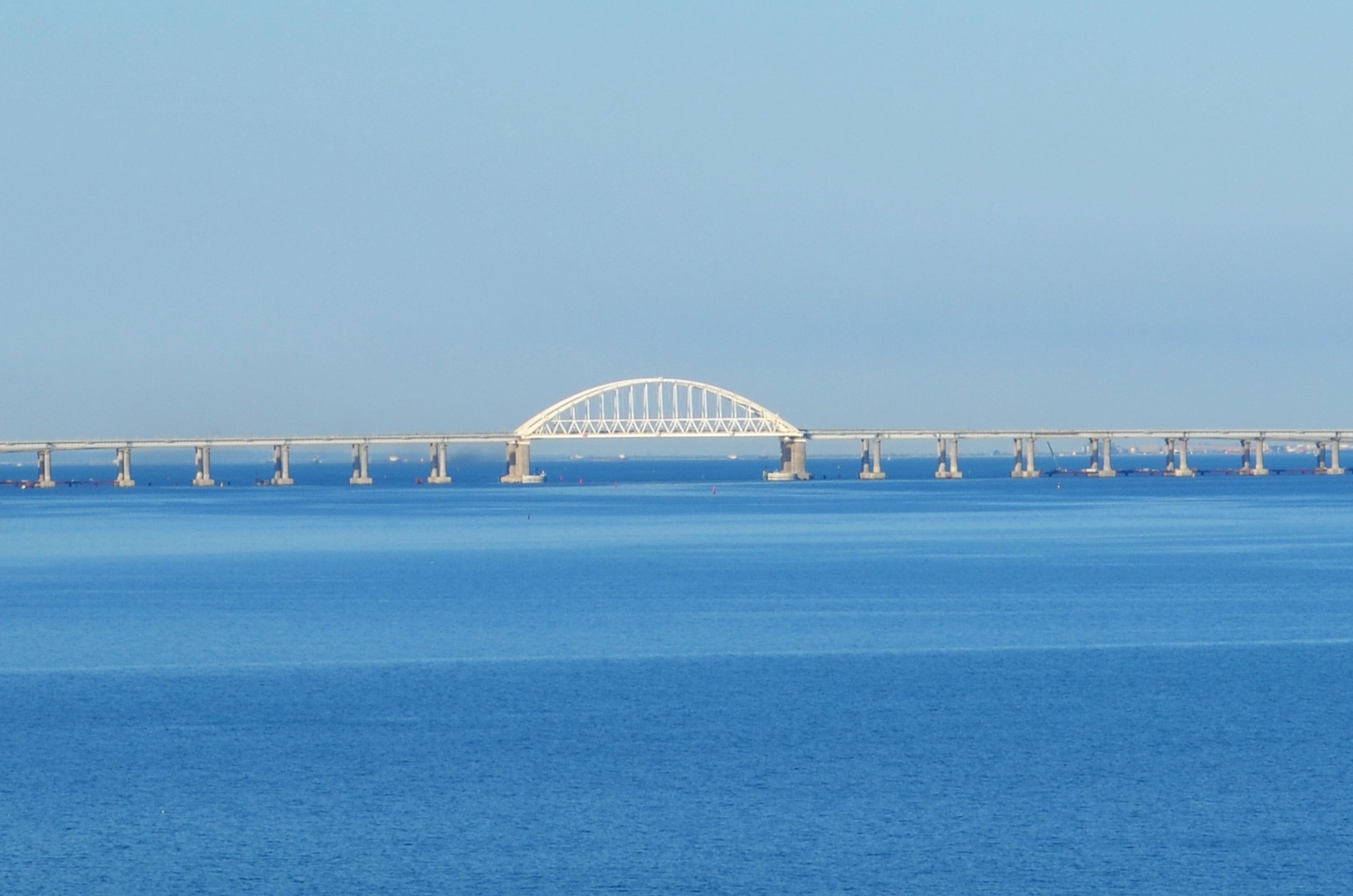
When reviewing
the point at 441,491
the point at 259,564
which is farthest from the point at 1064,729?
the point at 441,491

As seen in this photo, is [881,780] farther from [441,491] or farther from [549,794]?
[441,491]

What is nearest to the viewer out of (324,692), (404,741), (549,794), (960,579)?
(549,794)

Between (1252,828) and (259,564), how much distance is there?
186ft

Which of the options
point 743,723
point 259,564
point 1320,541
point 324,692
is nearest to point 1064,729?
point 743,723

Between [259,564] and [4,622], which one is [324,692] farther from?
[259,564]

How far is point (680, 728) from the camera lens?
117 feet

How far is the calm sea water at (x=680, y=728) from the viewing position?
26438 mm

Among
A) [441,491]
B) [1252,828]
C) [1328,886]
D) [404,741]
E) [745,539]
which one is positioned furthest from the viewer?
[441,491]

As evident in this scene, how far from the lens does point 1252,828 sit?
27.7 meters

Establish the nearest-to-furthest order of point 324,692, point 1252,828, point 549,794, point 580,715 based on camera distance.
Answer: point 1252,828, point 549,794, point 580,715, point 324,692

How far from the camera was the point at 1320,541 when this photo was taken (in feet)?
295

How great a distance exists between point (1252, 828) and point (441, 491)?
532 ft

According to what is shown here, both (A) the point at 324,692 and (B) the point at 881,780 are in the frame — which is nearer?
(B) the point at 881,780

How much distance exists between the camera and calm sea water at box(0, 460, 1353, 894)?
26.4 meters
